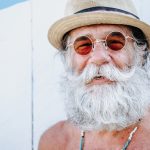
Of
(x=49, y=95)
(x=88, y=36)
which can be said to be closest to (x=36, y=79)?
(x=49, y=95)

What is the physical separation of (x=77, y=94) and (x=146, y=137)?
41 cm

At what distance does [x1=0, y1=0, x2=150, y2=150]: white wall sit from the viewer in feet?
11.6

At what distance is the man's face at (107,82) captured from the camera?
2807mm

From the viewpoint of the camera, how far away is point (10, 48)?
3607mm

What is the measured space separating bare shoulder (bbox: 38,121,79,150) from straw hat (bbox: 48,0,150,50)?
23.1 inches

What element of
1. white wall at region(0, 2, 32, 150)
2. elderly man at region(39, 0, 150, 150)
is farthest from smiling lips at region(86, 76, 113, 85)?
white wall at region(0, 2, 32, 150)

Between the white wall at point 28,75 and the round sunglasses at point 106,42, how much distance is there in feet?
1.97

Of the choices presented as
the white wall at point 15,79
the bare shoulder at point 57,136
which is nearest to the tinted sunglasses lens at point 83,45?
the bare shoulder at point 57,136

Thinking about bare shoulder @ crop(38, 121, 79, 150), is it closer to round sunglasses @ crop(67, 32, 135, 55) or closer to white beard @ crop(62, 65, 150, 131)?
white beard @ crop(62, 65, 150, 131)

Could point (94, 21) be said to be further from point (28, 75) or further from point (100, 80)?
point (28, 75)

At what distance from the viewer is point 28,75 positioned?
3574mm

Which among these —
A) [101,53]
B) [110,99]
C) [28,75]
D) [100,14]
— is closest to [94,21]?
[100,14]

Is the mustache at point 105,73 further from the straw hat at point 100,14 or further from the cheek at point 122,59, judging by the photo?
the straw hat at point 100,14

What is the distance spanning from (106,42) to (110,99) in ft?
0.93
